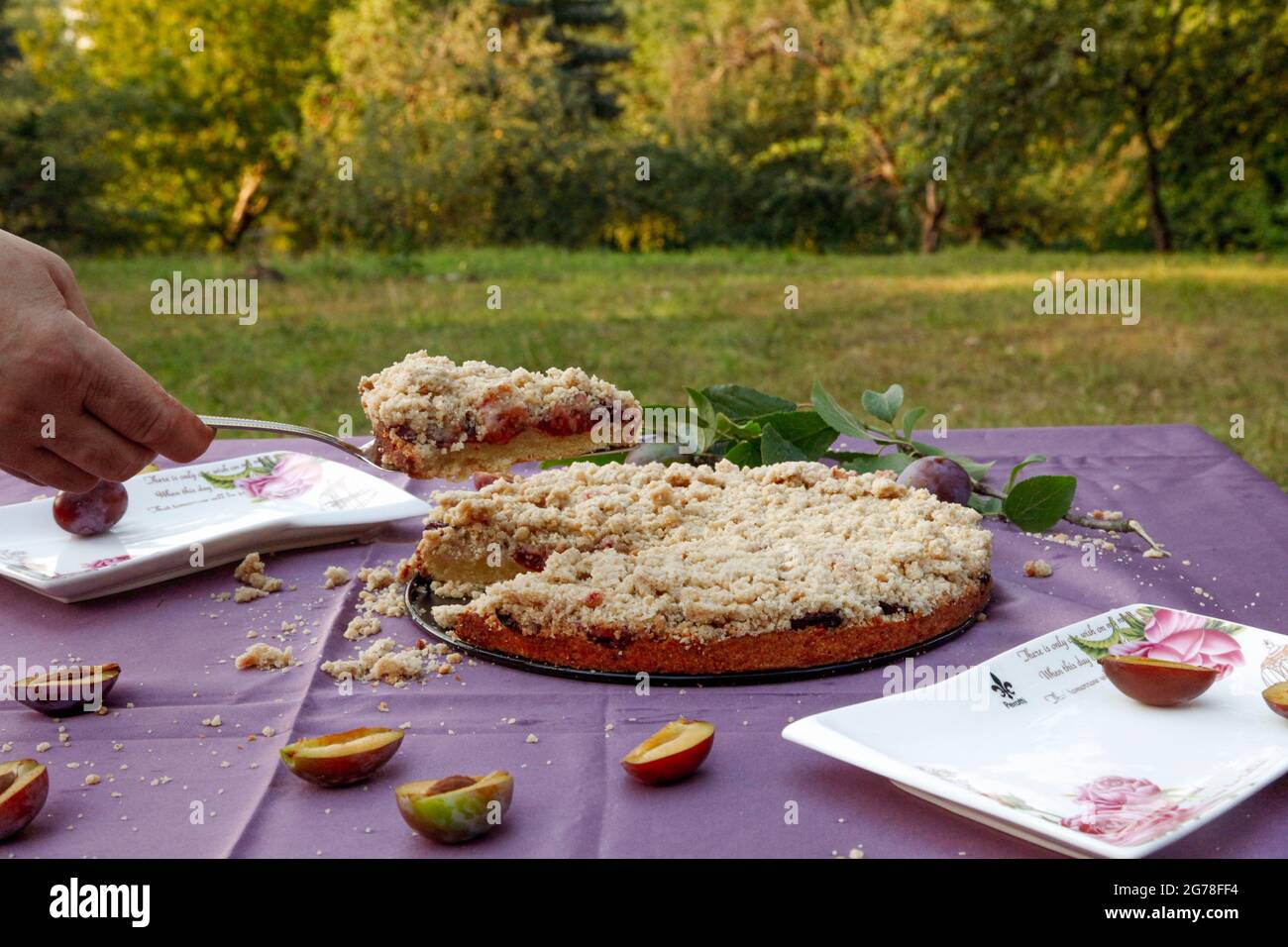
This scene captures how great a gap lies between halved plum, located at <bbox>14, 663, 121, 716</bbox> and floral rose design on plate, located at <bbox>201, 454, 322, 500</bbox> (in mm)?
884

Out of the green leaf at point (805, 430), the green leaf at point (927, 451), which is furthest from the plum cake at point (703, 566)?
the green leaf at point (927, 451)

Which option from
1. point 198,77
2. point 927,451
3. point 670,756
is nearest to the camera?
point 670,756

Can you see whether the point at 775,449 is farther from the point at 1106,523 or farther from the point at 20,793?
the point at 20,793

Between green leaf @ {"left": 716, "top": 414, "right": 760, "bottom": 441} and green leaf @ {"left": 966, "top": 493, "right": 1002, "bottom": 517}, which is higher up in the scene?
green leaf @ {"left": 716, "top": 414, "right": 760, "bottom": 441}

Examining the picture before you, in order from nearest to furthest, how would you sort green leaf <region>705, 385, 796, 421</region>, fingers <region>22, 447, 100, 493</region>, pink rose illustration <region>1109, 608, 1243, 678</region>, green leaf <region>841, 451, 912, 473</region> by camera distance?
1. pink rose illustration <region>1109, 608, 1243, 678</region>
2. fingers <region>22, 447, 100, 493</region>
3. green leaf <region>841, 451, 912, 473</region>
4. green leaf <region>705, 385, 796, 421</region>

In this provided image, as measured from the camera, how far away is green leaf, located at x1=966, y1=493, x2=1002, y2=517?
7.55 ft

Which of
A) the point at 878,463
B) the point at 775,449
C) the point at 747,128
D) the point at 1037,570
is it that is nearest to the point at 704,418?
the point at 775,449

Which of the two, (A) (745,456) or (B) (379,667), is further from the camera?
(A) (745,456)

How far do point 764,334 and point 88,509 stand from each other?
6489mm

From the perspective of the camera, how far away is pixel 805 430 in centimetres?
238

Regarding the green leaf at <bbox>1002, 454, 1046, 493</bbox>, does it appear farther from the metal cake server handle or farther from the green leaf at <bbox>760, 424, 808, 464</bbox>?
the metal cake server handle

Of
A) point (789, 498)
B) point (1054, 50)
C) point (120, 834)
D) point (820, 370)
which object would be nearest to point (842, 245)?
point (1054, 50)

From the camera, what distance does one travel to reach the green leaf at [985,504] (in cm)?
230

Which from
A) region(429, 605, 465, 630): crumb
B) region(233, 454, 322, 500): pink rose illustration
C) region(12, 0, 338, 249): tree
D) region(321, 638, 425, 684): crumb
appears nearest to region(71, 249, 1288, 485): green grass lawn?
region(233, 454, 322, 500): pink rose illustration
